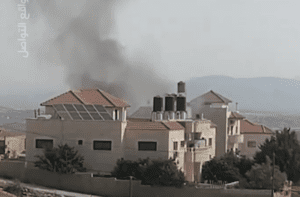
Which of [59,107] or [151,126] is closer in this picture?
[151,126]

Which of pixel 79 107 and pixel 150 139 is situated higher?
pixel 79 107

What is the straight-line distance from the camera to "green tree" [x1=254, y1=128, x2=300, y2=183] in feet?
205

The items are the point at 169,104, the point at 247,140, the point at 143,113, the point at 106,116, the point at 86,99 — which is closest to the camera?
the point at 106,116

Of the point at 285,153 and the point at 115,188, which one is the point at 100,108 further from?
the point at 285,153

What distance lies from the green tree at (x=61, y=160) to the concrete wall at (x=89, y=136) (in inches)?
56.2

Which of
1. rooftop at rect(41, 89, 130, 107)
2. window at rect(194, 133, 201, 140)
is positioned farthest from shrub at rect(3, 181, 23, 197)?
window at rect(194, 133, 201, 140)

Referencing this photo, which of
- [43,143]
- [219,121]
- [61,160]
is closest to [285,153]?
[219,121]

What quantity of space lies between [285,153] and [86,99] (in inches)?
1098

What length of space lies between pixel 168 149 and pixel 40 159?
48.2 ft

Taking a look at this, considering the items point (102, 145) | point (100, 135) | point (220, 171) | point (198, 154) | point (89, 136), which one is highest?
point (100, 135)

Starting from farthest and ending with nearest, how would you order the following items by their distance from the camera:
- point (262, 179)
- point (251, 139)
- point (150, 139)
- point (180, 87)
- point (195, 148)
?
point (251, 139) < point (180, 87) < point (195, 148) < point (150, 139) < point (262, 179)

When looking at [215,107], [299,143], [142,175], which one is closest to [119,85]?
[215,107]

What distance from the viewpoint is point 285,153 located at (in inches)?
2506

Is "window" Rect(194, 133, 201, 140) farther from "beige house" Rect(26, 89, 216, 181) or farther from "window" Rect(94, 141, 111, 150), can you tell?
"window" Rect(94, 141, 111, 150)
